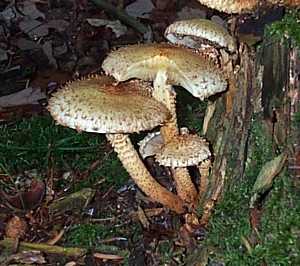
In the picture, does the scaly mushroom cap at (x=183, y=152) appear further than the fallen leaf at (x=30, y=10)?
No

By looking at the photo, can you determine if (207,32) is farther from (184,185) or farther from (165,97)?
(184,185)

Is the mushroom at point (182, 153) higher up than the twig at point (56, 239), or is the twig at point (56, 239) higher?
the mushroom at point (182, 153)

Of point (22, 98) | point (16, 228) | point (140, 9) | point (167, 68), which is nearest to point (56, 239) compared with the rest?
point (16, 228)

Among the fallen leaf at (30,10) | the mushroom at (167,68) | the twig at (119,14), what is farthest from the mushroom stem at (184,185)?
the fallen leaf at (30,10)

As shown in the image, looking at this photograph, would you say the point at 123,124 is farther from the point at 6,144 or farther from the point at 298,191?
the point at 6,144

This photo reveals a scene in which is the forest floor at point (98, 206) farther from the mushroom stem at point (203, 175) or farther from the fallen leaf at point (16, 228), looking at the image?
the mushroom stem at point (203, 175)

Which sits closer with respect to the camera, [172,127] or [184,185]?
[172,127]

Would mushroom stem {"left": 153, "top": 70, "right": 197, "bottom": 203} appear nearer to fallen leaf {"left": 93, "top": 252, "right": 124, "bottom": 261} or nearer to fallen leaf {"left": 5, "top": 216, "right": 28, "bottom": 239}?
fallen leaf {"left": 93, "top": 252, "right": 124, "bottom": 261}
